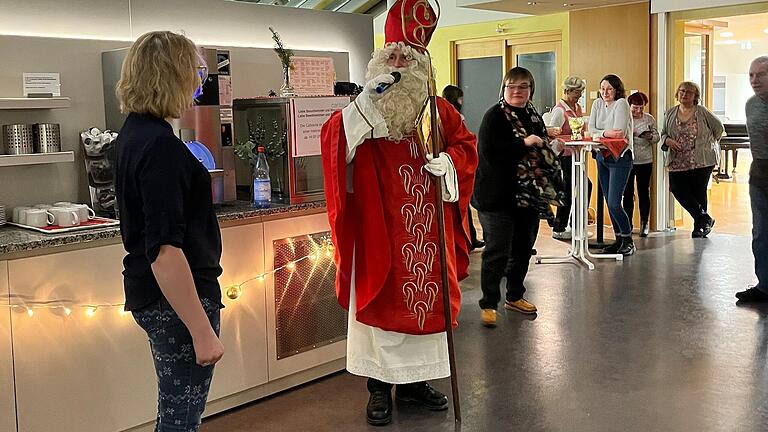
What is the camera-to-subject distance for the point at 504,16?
10156mm

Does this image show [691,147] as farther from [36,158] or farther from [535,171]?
[36,158]

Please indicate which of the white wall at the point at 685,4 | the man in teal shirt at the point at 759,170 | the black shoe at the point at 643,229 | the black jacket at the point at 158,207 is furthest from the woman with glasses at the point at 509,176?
the white wall at the point at 685,4

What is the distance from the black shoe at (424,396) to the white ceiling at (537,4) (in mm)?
5488

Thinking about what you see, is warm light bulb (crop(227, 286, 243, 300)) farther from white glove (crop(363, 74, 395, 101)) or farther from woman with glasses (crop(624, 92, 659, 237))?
woman with glasses (crop(624, 92, 659, 237))

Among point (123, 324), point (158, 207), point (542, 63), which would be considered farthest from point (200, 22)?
point (542, 63)

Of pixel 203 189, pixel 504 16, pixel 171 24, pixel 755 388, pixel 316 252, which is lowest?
pixel 755 388

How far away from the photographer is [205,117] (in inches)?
150

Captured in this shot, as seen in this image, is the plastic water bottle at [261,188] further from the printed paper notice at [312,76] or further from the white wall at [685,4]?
the white wall at [685,4]

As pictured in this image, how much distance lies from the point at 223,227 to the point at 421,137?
2.96 feet

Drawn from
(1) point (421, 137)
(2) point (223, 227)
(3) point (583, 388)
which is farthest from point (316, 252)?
(3) point (583, 388)

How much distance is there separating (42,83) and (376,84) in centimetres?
144

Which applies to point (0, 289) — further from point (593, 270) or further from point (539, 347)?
point (593, 270)

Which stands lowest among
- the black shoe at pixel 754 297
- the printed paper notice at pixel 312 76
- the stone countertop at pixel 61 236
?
the black shoe at pixel 754 297

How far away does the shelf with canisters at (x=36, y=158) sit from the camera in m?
3.31
